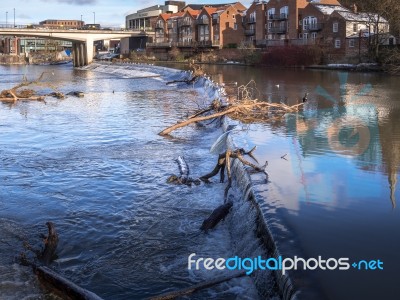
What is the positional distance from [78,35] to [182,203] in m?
85.0

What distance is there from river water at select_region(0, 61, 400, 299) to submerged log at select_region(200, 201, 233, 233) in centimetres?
15

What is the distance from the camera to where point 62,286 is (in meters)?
6.07

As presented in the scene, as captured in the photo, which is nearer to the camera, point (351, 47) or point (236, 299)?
point (236, 299)

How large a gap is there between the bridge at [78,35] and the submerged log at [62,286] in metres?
80.5

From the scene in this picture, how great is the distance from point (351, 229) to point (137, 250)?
3.26 meters

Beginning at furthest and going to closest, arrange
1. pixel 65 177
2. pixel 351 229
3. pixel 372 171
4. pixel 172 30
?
pixel 172 30, pixel 65 177, pixel 372 171, pixel 351 229

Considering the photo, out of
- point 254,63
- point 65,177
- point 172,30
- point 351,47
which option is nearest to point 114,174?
point 65,177

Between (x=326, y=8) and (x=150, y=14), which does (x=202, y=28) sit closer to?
(x=326, y=8)

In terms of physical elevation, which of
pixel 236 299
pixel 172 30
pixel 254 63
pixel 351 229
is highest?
pixel 172 30

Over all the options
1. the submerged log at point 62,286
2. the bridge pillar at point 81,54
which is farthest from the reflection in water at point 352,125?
the bridge pillar at point 81,54

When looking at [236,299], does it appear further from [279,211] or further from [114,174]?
[114,174]

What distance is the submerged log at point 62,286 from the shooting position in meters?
5.68

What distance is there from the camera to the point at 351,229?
7.38 metres

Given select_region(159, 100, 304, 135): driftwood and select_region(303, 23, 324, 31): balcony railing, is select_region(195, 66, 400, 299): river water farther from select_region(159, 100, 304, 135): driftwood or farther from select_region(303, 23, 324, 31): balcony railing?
select_region(303, 23, 324, 31): balcony railing
